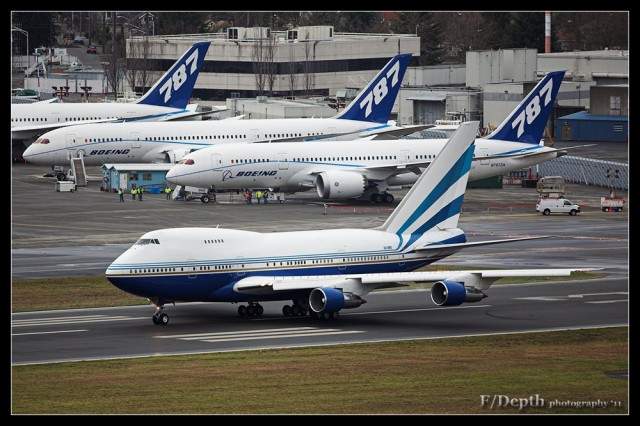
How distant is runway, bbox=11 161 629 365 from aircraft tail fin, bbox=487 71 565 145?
17.5ft

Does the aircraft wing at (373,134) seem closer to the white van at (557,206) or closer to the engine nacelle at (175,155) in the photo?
the engine nacelle at (175,155)

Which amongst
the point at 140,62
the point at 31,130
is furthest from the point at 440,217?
the point at 140,62

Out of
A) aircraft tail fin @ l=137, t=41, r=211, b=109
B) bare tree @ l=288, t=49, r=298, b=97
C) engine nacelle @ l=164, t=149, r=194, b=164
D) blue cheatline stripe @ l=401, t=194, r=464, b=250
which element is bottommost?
blue cheatline stripe @ l=401, t=194, r=464, b=250

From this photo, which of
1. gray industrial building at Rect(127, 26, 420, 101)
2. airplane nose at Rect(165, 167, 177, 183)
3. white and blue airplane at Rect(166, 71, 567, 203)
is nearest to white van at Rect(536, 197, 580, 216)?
white and blue airplane at Rect(166, 71, 567, 203)

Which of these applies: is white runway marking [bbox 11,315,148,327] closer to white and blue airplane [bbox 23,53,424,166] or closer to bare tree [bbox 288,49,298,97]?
white and blue airplane [bbox 23,53,424,166]

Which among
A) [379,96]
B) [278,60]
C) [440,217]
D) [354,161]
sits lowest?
[440,217]

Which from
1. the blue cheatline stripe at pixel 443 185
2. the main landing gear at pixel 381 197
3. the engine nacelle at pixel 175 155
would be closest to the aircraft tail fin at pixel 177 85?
the engine nacelle at pixel 175 155

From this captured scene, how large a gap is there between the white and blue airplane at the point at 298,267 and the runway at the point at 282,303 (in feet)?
4.29

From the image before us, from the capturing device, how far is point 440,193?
63.1 metres

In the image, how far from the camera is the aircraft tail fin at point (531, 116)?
107m

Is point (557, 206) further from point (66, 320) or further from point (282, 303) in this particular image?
point (66, 320)

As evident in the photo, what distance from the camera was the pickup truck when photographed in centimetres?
10194

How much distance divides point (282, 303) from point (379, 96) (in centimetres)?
6591
